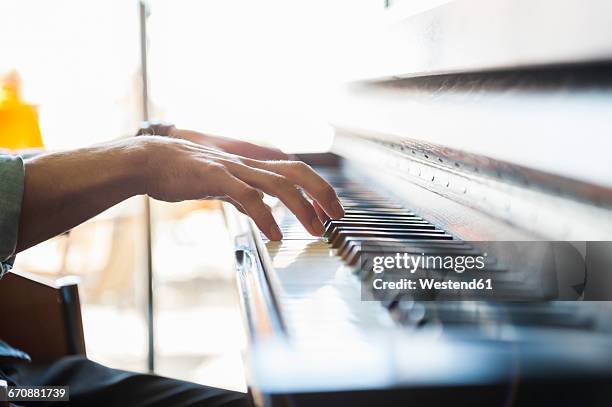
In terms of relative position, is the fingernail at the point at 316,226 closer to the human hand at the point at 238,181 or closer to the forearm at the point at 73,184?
the human hand at the point at 238,181

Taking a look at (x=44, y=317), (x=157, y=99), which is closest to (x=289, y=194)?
(x=44, y=317)

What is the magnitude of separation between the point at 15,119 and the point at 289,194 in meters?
2.63

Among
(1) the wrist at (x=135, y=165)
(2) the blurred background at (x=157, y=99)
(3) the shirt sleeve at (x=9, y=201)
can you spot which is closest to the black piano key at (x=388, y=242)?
(1) the wrist at (x=135, y=165)

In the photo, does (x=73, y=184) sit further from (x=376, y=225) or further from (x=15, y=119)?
(x=15, y=119)

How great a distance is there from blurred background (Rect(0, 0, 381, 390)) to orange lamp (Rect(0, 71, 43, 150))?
0.01 meters

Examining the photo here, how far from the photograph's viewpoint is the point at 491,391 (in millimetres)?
443

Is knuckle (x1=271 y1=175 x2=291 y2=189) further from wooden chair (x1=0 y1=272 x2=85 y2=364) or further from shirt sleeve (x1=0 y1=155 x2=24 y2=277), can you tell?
wooden chair (x1=0 y1=272 x2=85 y2=364)

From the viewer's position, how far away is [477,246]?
2.49ft

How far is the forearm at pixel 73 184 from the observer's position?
0.87 meters

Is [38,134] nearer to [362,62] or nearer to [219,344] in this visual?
[219,344]

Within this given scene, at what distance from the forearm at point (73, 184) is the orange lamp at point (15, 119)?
2.23 m

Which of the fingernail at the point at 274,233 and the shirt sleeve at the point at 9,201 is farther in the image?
the shirt sleeve at the point at 9,201

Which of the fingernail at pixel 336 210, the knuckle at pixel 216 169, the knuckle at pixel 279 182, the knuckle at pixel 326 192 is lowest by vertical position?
the fingernail at pixel 336 210

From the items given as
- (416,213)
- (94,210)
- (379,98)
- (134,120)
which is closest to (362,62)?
(379,98)
